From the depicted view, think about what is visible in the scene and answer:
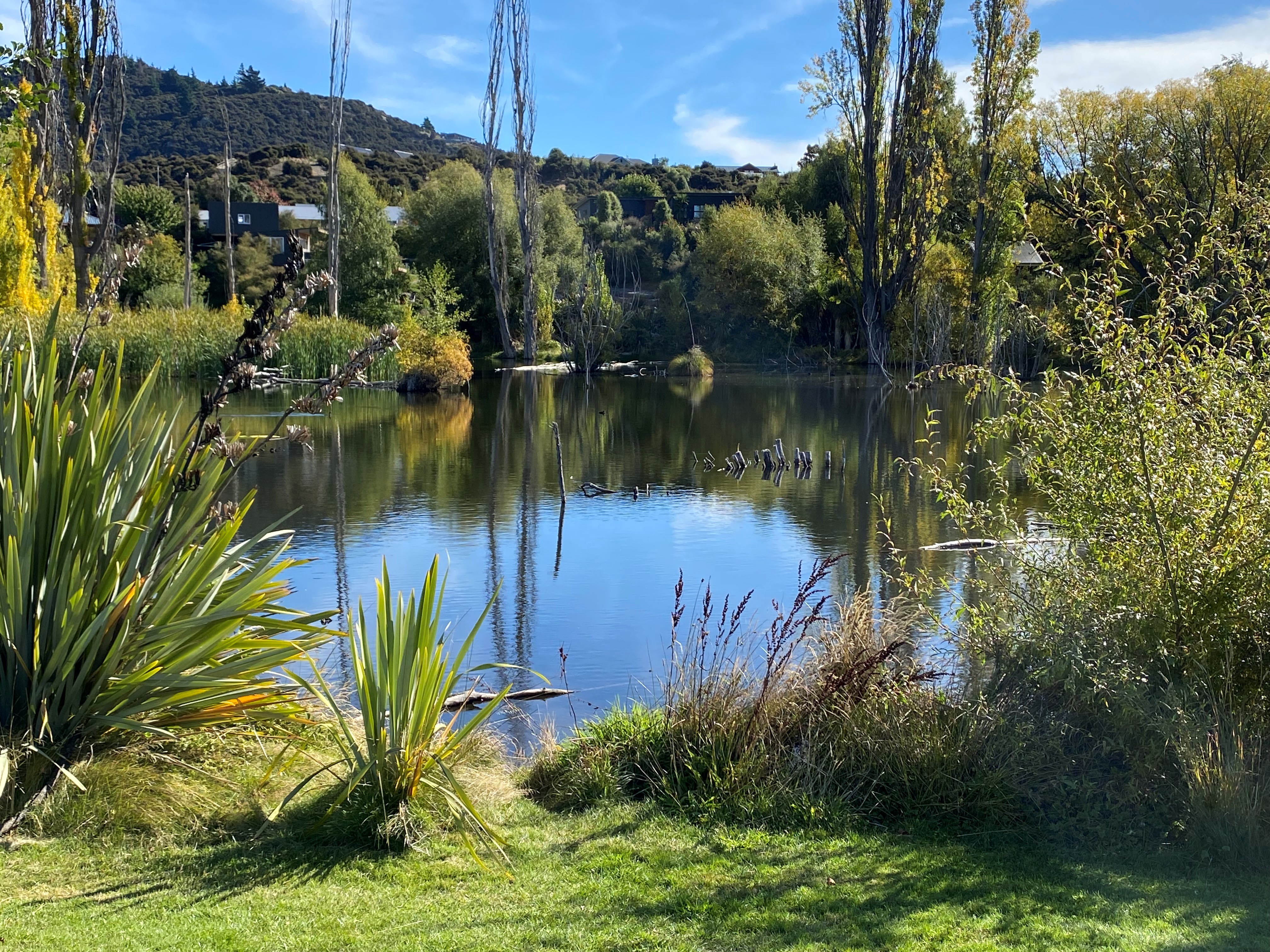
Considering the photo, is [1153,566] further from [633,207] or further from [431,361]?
[633,207]

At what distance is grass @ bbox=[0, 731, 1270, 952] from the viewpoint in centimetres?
351

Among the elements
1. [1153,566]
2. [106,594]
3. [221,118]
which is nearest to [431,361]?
[106,594]

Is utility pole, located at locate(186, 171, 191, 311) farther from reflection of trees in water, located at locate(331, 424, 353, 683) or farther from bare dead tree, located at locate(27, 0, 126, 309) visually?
reflection of trees in water, located at locate(331, 424, 353, 683)

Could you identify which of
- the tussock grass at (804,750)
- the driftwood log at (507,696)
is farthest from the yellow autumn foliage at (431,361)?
the tussock grass at (804,750)

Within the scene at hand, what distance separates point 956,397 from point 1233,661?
32491 millimetres

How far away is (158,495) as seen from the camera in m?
5.06

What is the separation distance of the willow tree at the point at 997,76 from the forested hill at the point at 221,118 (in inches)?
2976

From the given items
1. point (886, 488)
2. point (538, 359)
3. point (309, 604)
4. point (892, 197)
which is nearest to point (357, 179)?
point (538, 359)

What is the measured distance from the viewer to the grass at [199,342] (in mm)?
30688

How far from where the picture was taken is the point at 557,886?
3996 millimetres

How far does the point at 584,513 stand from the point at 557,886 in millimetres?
11464

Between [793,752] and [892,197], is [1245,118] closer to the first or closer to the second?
[892,197]

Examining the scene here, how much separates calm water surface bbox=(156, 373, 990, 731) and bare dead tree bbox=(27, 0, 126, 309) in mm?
4746

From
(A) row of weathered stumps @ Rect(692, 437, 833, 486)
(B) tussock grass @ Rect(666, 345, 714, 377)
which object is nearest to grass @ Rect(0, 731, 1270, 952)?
(A) row of weathered stumps @ Rect(692, 437, 833, 486)
